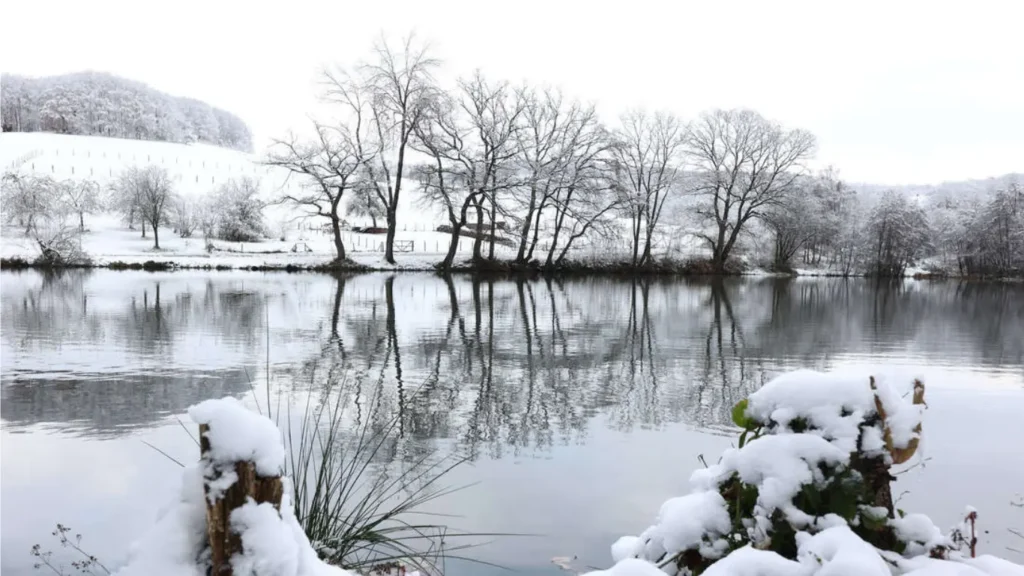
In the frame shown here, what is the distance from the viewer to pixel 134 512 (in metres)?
4.95

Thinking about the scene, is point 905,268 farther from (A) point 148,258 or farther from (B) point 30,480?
(B) point 30,480

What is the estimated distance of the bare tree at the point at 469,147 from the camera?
37594 mm

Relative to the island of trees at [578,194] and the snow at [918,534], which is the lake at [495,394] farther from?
the island of trees at [578,194]

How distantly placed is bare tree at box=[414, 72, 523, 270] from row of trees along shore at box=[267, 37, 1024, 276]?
93 millimetres

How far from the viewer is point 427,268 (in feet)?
136

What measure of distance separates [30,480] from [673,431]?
6031mm

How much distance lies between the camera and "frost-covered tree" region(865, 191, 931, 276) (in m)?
56.5

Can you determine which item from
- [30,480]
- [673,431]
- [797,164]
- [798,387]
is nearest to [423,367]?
[673,431]

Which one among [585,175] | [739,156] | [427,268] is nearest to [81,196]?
[427,268]

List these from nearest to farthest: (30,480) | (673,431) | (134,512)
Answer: (134,512)
(30,480)
(673,431)

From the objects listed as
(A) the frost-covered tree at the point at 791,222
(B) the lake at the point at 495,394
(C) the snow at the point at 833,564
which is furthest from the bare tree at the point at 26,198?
(A) the frost-covered tree at the point at 791,222

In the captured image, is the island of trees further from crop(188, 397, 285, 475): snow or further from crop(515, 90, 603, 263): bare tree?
crop(188, 397, 285, 475): snow

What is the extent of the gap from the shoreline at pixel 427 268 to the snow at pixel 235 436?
3885cm

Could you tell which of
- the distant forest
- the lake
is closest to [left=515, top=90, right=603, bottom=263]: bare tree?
the lake
